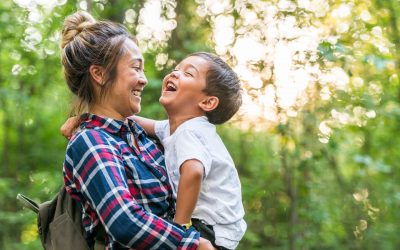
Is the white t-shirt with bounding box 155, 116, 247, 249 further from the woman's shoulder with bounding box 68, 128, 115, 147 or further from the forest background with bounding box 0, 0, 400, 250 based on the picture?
the forest background with bounding box 0, 0, 400, 250

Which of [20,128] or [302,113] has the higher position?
[302,113]

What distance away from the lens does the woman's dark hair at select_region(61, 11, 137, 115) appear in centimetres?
209

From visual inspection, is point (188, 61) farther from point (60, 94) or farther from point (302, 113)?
point (60, 94)

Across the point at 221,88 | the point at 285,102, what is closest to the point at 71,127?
the point at 221,88

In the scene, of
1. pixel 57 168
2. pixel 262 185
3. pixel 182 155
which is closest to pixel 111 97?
pixel 182 155

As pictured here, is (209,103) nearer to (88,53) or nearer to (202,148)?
(202,148)

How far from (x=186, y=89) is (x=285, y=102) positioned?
12.3 ft

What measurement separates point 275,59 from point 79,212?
13.0 feet

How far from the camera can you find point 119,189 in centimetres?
186

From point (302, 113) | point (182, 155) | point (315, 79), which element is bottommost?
point (302, 113)

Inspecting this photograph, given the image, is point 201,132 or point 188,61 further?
point 188,61

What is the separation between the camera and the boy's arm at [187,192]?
6.46ft

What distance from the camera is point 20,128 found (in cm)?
789

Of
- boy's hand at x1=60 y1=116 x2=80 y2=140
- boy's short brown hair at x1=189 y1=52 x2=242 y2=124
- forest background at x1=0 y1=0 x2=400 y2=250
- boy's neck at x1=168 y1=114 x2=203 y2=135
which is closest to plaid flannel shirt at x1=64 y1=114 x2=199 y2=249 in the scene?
boy's hand at x1=60 y1=116 x2=80 y2=140
